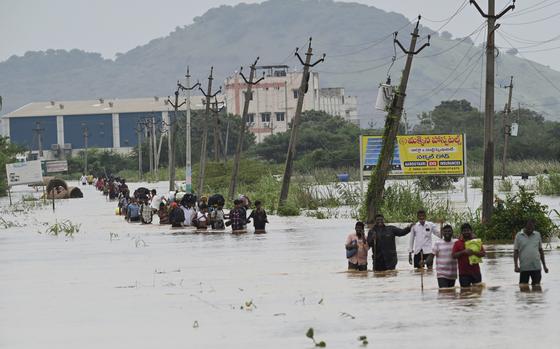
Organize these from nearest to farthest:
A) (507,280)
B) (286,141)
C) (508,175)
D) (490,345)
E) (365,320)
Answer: (490,345) → (365,320) → (507,280) → (508,175) → (286,141)

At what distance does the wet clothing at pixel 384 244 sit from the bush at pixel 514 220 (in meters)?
9.16

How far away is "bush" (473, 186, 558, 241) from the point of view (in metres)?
32.8

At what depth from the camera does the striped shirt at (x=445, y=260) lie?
20.6m

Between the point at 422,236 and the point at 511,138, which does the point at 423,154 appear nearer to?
the point at 422,236

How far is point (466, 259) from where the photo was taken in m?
20.7

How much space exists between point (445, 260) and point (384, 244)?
3519mm

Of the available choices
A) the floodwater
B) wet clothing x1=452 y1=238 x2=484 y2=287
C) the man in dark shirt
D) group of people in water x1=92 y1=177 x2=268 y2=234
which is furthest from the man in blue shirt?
group of people in water x1=92 y1=177 x2=268 y2=234

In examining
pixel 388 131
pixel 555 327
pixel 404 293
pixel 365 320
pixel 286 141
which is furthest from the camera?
pixel 286 141

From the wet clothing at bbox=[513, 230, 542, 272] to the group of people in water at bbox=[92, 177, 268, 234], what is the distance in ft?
65.0

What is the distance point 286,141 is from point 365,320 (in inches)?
5117

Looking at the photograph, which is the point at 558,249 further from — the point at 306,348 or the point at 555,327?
the point at 306,348

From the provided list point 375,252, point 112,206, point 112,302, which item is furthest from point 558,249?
point 112,206

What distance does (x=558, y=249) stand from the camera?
96.2 ft

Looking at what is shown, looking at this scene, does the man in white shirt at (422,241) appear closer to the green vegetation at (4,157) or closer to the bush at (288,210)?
the bush at (288,210)
